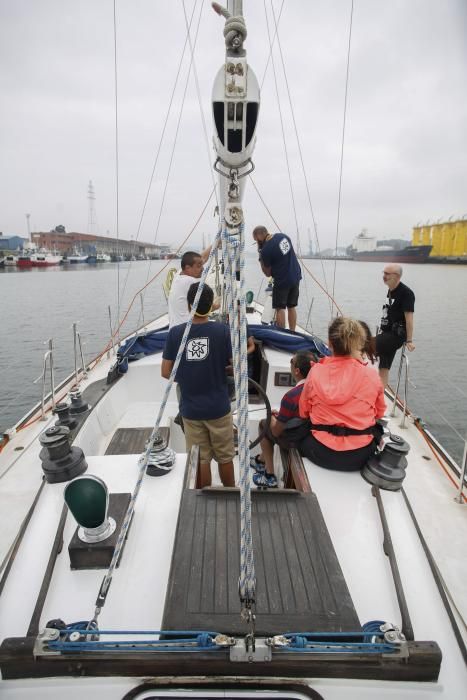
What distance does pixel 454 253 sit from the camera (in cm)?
5759

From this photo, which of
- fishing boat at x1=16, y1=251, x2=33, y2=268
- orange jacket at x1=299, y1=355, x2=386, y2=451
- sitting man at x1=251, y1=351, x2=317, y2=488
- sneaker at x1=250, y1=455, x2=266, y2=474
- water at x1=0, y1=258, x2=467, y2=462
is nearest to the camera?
orange jacket at x1=299, y1=355, x2=386, y2=451

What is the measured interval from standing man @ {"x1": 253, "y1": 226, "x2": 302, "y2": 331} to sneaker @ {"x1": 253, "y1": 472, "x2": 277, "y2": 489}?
9.59ft

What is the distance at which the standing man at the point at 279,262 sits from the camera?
488 cm

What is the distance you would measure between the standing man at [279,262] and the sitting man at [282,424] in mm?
2387

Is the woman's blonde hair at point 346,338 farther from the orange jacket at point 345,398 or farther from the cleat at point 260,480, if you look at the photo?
the cleat at point 260,480

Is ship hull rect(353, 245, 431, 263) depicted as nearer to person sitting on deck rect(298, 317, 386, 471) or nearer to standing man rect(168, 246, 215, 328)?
standing man rect(168, 246, 215, 328)

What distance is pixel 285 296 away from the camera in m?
5.24

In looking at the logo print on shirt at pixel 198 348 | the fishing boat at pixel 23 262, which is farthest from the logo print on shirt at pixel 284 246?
the fishing boat at pixel 23 262

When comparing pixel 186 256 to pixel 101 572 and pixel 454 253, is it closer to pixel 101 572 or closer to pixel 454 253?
pixel 101 572

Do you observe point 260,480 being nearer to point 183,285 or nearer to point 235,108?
point 183,285

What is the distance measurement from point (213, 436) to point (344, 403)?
0.97 meters

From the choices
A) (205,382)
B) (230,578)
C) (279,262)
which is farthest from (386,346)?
(230,578)

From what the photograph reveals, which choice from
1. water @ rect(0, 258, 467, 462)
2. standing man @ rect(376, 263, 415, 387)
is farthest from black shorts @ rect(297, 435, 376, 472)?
standing man @ rect(376, 263, 415, 387)

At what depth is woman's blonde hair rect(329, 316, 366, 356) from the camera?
215 cm
